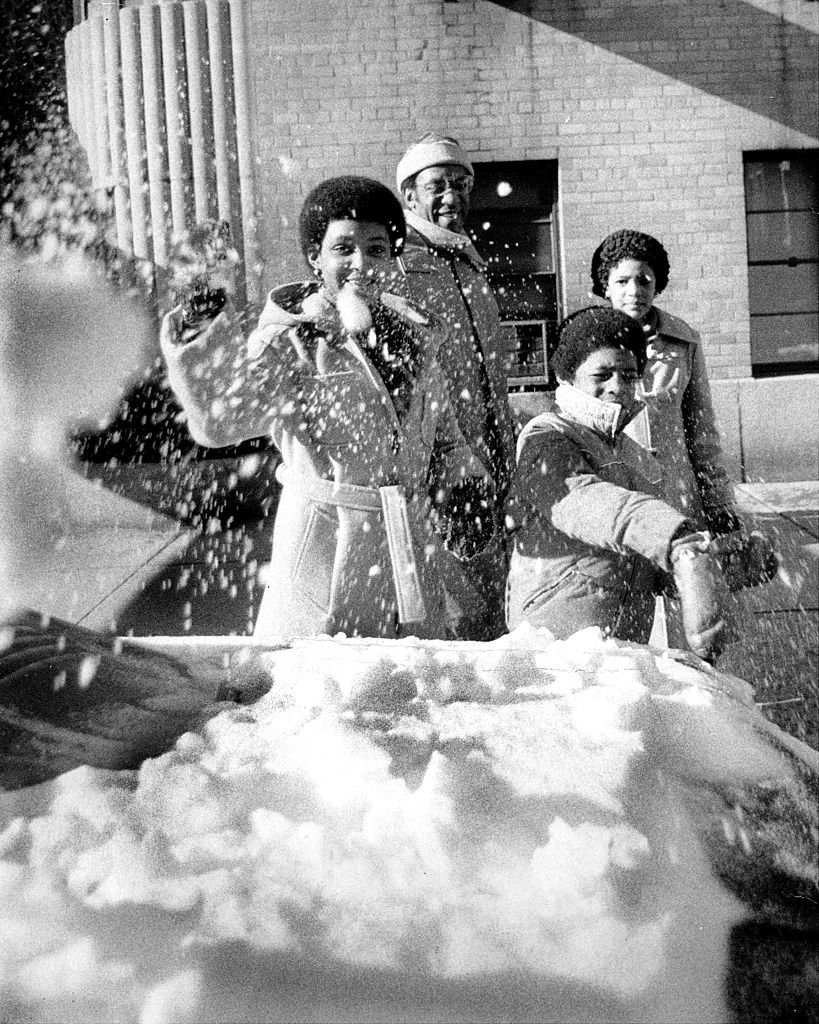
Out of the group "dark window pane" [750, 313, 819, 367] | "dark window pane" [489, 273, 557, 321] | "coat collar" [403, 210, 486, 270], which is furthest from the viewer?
"dark window pane" [750, 313, 819, 367]

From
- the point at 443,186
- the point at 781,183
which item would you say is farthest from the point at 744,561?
the point at 781,183

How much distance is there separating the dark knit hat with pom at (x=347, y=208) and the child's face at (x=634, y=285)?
0.96 m

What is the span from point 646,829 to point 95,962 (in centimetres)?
55

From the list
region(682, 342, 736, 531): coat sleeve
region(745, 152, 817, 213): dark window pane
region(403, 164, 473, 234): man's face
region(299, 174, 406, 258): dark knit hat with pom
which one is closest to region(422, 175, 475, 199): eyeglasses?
region(403, 164, 473, 234): man's face

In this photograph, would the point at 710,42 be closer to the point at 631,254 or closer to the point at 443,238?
the point at 443,238

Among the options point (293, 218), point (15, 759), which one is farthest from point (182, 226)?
point (15, 759)

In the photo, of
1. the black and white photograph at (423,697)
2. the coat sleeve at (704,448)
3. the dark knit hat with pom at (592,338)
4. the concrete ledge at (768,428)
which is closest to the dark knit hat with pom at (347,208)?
the black and white photograph at (423,697)

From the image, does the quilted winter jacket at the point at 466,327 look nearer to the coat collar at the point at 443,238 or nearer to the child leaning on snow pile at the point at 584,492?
the coat collar at the point at 443,238

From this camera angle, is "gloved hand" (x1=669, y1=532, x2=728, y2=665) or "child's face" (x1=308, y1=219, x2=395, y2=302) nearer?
"gloved hand" (x1=669, y1=532, x2=728, y2=665)

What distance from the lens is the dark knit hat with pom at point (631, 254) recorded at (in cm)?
321

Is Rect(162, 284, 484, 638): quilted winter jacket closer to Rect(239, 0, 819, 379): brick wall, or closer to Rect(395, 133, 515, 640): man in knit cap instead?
Rect(395, 133, 515, 640): man in knit cap

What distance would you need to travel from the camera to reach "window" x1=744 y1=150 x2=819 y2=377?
869cm

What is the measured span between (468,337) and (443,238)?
334mm

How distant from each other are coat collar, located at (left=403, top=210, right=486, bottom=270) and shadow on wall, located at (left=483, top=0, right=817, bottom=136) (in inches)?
215
